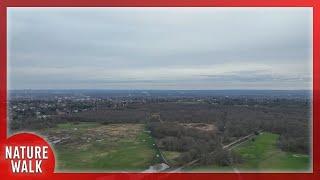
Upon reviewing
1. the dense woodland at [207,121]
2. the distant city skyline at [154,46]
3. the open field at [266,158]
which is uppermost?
the distant city skyline at [154,46]

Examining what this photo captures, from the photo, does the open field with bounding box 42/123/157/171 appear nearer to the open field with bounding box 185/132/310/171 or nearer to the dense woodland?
the dense woodland

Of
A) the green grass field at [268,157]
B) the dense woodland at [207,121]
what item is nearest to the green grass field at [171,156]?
the dense woodland at [207,121]

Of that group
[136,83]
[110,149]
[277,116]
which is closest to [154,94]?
[136,83]

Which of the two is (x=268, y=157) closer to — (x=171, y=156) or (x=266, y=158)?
(x=266, y=158)

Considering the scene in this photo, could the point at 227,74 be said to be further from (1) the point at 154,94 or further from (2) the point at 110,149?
(2) the point at 110,149

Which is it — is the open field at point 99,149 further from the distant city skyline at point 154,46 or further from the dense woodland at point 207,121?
the distant city skyline at point 154,46

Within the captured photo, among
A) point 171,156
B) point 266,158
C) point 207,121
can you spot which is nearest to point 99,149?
point 171,156
